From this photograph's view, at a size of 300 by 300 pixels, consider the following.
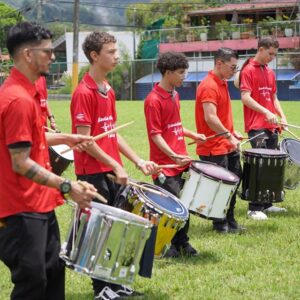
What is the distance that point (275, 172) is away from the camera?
7.35m

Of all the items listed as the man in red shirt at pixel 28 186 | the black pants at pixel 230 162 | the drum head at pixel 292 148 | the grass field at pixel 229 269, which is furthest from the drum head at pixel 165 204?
the drum head at pixel 292 148

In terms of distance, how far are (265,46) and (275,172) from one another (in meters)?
1.69

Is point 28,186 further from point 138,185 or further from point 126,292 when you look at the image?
point 126,292

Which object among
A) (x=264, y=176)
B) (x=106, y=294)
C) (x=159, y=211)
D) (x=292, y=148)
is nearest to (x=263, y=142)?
(x=292, y=148)

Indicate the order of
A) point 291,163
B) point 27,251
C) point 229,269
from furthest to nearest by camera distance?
point 291,163
point 229,269
point 27,251

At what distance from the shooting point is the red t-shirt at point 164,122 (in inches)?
241

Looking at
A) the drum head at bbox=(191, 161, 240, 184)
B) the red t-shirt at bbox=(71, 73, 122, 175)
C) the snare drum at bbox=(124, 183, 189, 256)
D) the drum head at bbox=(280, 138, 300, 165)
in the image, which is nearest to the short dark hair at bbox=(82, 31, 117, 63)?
the red t-shirt at bbox=(71, 73, 122, 175)

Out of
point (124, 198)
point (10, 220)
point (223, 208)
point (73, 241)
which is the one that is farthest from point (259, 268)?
point (10, 220)

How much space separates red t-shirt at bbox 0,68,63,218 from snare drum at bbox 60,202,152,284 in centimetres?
25

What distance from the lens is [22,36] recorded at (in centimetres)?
387

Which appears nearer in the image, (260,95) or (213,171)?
(213,171)

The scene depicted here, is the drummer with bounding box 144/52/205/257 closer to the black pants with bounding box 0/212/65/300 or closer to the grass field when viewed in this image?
the grass field

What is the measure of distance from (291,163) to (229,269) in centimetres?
221

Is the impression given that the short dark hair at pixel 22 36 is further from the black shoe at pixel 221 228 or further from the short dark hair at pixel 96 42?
the black shoe at pixel 221 228
